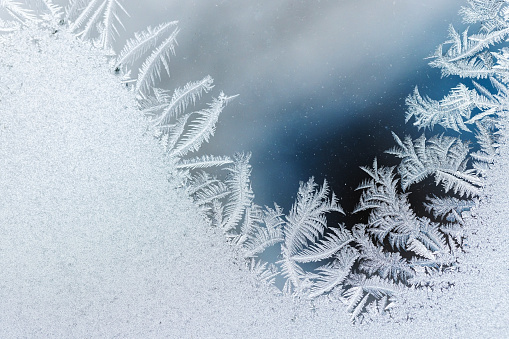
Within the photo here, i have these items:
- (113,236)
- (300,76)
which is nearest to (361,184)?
(300,76)

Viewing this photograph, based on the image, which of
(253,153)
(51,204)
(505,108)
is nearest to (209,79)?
(253,153)

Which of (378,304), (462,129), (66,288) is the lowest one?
(66,288)

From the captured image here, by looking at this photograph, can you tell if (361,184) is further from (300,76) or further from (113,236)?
(113,236)

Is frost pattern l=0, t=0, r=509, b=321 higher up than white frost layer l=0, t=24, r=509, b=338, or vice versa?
frost pattern l=0, t=0, r=509, b=321

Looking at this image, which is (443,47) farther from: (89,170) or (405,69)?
(89,170)

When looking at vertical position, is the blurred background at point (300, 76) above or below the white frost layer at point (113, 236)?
above

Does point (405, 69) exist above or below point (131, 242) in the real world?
above
